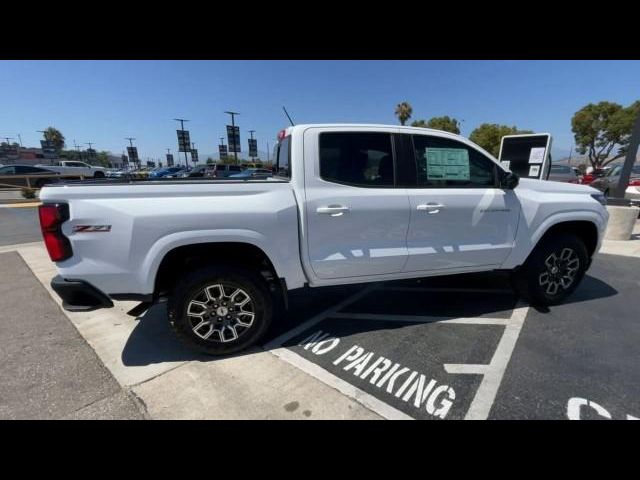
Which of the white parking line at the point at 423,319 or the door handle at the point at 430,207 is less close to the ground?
the door handle at the point at 430,207

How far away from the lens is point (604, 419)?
6.58 feet

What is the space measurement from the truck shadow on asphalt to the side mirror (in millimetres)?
1436

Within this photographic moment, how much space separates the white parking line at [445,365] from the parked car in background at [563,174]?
11438 mm

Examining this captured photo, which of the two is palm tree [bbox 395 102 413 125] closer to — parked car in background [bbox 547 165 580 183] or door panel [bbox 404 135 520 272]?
parked car in background [bbox 547 165 580 183]

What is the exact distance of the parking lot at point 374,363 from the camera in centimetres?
212

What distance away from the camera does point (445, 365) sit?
257 cm

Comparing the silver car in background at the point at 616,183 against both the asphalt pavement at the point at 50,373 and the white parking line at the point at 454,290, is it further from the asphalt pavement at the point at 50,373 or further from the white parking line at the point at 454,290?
the asphalt pavement at the point at 50,373

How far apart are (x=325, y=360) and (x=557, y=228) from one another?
9.94 ft

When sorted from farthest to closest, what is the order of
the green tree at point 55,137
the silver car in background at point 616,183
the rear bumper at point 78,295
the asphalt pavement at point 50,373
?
the green tree at point 55,137, the silver car in background at point 616,183, the rear bumper at point 78,295, the asphalt pavement at point 50,373

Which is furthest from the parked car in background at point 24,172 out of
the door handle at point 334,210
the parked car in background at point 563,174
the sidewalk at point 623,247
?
the parked car in background at point 563,174

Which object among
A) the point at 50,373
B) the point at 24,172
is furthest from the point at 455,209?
the point at 24,172

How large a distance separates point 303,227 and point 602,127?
4176 centimetres
